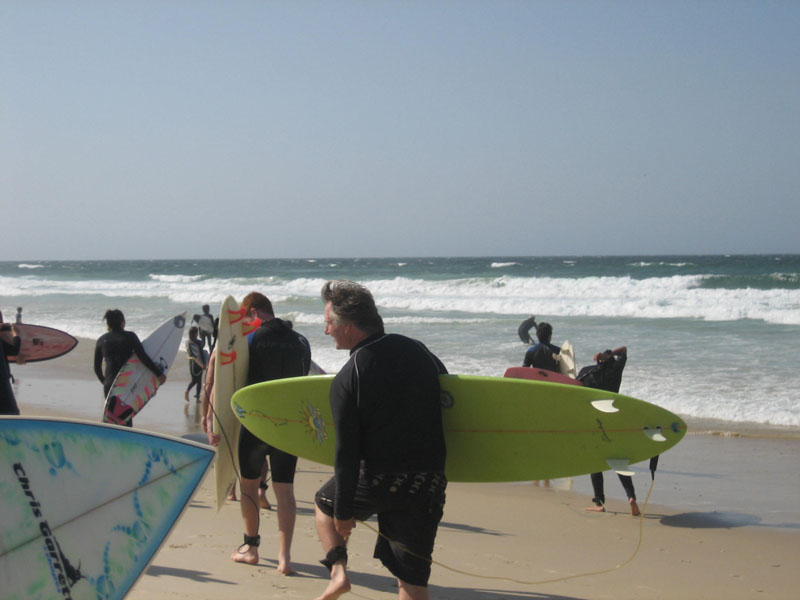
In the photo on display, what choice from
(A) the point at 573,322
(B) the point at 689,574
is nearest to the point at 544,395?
(B) the point at 689,574

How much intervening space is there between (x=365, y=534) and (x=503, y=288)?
105 feet

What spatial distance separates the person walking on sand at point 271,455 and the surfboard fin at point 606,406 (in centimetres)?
153

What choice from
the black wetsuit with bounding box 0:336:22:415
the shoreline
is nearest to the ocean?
the shoreline

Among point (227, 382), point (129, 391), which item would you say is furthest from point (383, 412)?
point (129, 391)

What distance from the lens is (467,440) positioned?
11.2 feet

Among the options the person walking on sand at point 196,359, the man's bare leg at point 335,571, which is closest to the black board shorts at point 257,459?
the man's bare leg at point 335,571

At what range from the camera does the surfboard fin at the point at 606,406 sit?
341 cm

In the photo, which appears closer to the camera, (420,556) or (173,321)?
(420,556)

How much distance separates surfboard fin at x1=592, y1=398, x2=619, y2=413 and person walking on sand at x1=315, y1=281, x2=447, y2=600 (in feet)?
3.00

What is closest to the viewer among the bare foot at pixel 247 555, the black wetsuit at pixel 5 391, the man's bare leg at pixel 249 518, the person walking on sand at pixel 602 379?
the man's bare leg at pixel 249 518

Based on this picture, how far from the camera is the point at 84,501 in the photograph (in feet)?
9.46

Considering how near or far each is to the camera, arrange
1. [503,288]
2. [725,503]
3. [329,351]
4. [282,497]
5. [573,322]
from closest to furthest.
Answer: [282,497] → [725,503] → [329,351] → [573,322] → [503,288]

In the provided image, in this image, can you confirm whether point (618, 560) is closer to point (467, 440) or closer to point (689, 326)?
point (467, 440)

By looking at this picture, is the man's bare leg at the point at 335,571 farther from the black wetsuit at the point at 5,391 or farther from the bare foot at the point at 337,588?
the black wetsuit at the point at 5,391
